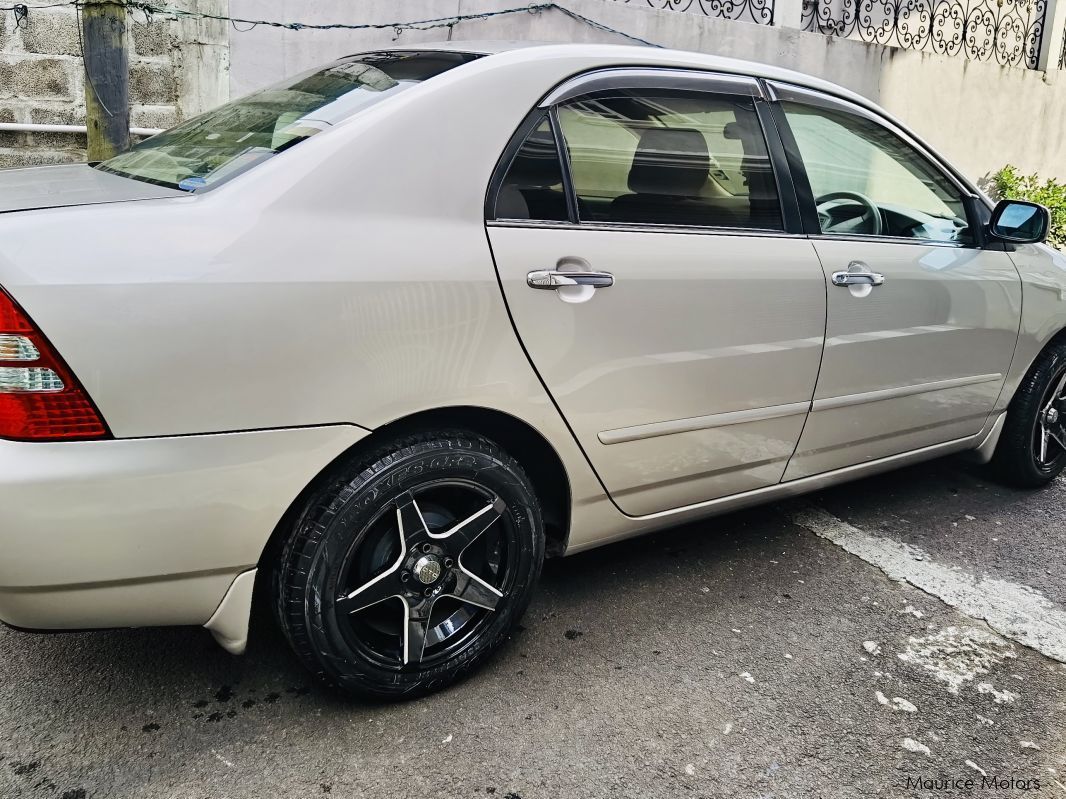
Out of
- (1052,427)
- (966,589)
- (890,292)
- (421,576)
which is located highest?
(890,292)

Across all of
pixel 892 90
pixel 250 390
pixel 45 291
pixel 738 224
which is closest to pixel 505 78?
pixel 738 224

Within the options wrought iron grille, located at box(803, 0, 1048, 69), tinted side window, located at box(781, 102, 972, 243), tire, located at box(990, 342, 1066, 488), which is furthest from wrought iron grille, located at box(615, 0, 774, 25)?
tire, located at box(990, 342, 1066, 488)

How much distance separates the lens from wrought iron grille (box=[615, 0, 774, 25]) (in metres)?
7.85

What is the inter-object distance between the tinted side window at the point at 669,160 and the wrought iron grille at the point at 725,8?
220 inches

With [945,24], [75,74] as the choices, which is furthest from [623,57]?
[945,24]

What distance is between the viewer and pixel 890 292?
3002 mm

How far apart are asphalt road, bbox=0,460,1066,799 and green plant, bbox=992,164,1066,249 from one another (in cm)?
814

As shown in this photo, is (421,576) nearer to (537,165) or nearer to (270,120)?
(537,165)

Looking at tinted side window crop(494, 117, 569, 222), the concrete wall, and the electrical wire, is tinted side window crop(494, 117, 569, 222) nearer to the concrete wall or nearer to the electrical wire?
the electrical wire

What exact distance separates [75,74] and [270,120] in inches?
174

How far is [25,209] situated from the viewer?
1.85 meters

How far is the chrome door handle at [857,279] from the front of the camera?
112 inches

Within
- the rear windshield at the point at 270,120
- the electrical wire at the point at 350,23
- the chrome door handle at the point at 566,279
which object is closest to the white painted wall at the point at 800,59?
the electrical wire at the point at 350,23

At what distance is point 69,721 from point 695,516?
1765 mm
